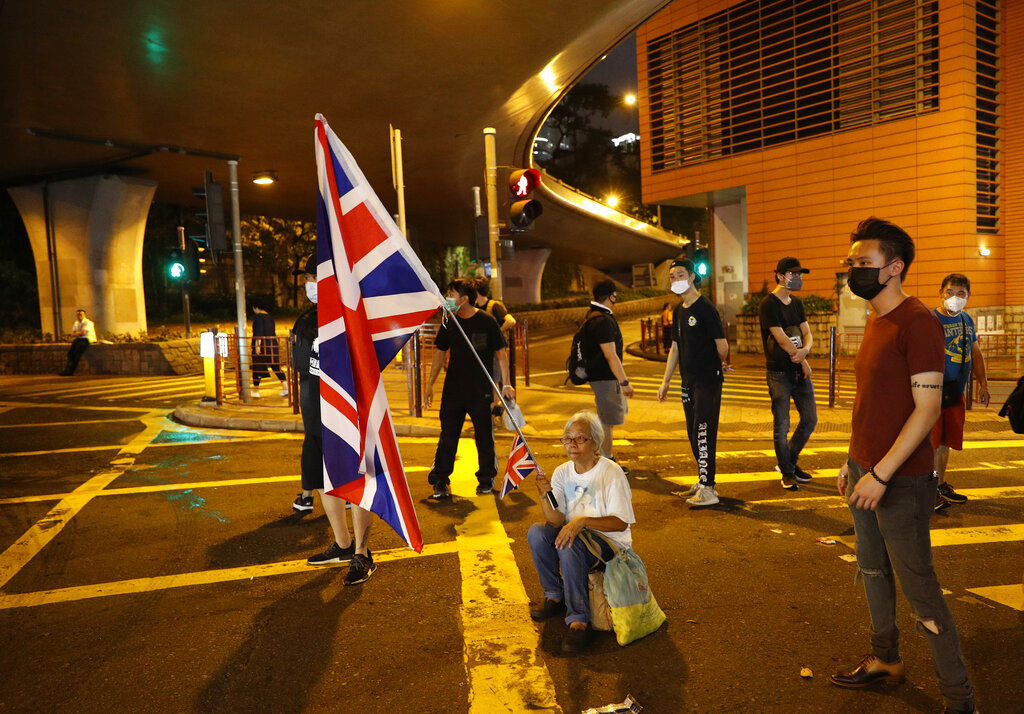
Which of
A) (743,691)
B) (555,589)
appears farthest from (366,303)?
(743,691)

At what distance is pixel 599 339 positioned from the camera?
691 centimetres

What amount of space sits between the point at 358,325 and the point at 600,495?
1.53m

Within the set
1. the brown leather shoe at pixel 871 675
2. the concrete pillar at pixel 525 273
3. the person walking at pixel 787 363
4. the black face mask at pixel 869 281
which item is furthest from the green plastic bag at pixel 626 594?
the concrete pillar at pixel 525 273

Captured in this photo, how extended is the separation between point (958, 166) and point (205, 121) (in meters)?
19.3

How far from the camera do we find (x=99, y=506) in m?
6.85

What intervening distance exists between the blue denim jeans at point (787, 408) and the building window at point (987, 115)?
1628 cm

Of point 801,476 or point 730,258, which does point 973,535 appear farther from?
point 730,258

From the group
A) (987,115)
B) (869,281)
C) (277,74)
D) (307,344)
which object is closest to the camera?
(869,281)

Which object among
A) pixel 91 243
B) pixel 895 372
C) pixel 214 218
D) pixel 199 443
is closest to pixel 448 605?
pixel 895 372

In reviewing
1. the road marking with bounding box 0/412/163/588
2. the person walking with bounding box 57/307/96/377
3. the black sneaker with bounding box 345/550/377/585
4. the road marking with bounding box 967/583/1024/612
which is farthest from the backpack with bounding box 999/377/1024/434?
the person walking with bounding box 57/307/96/377

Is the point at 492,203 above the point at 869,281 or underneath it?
above

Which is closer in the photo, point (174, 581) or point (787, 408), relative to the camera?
point (174, 581)

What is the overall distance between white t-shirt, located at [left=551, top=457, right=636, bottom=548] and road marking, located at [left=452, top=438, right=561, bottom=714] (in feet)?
2.25

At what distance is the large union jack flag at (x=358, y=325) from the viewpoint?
12.3 feet
